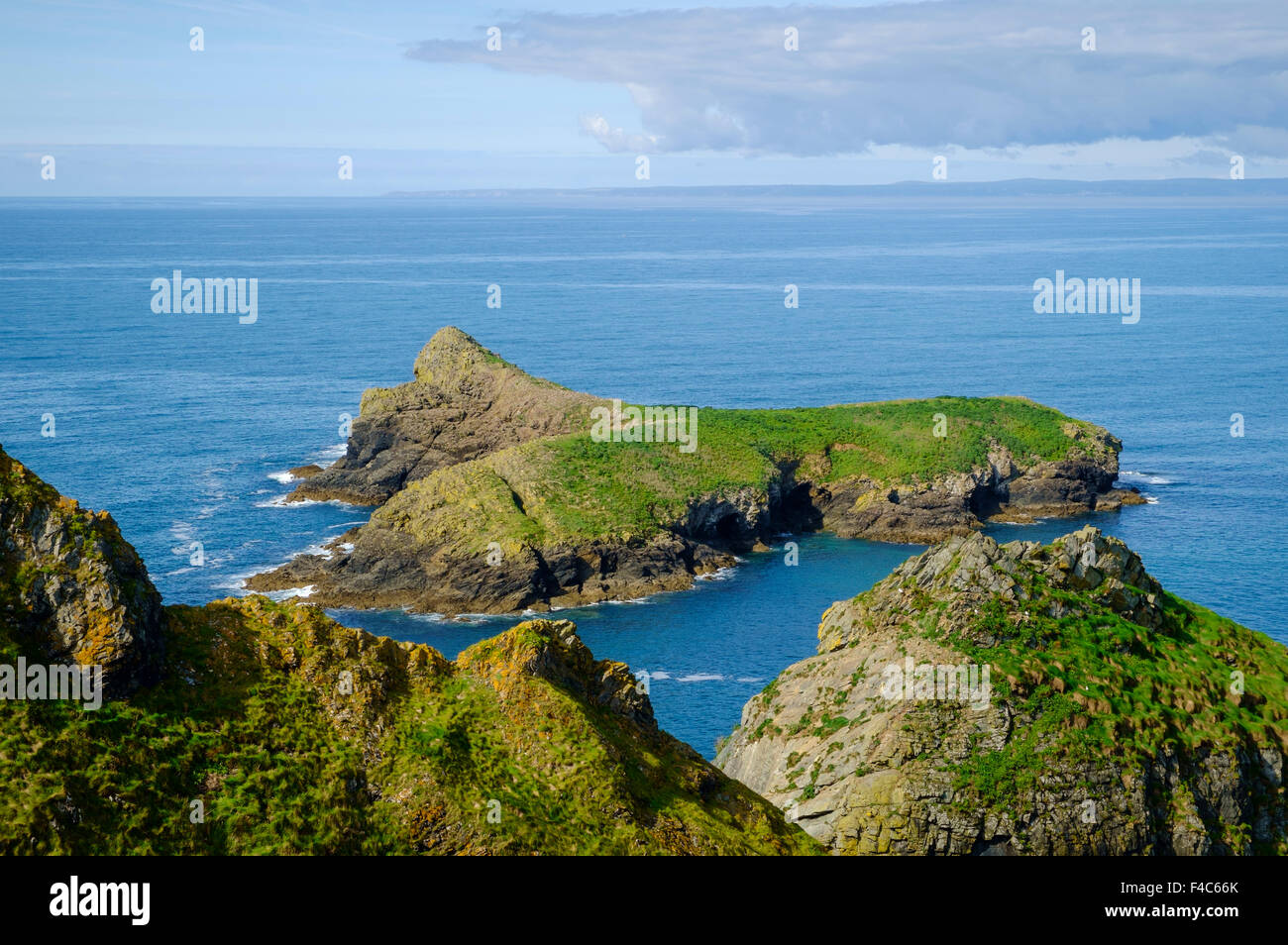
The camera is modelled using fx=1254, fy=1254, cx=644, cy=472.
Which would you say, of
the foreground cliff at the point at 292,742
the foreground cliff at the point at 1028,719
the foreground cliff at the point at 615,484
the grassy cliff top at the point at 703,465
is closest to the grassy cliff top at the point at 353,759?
the foreground cliff at the point at 292,742

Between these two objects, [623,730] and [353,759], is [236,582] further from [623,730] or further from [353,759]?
[353,759]

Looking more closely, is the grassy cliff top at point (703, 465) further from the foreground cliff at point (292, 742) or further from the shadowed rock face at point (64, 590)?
the shadowed rock face at point (64, 590)

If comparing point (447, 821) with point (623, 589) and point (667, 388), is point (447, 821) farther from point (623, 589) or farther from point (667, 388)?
point (667, 388)

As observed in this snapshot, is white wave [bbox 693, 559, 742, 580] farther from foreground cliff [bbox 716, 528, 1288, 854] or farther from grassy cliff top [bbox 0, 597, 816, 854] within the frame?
grassy cliff top [bbox 0, 597, 816, 854]

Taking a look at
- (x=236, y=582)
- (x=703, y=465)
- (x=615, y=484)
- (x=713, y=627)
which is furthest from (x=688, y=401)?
(x=236, y=582)

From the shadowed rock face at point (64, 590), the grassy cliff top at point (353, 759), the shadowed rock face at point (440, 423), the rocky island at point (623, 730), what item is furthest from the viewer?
the shadowed rock face at point (440, 423)

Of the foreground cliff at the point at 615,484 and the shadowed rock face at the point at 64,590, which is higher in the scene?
the shadowed rock face at the point at 64,590
